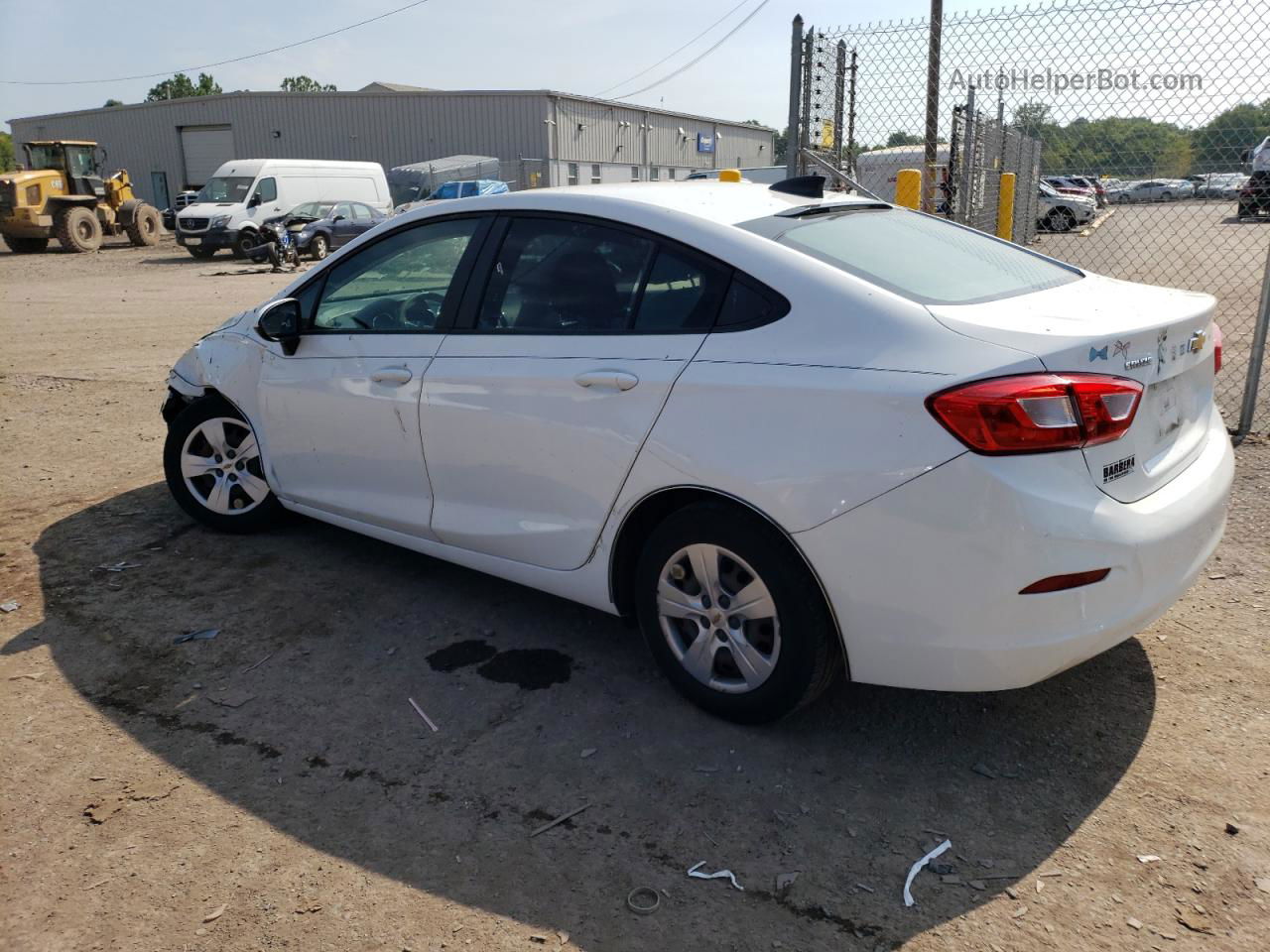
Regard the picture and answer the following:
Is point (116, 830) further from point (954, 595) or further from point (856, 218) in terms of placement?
point (856, 218)

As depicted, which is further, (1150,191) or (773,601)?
(1150,191)

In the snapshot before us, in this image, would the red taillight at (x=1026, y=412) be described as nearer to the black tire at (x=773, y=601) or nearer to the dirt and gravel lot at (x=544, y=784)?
the black tire at (x=773, y=601)

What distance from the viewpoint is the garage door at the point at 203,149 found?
47.9m

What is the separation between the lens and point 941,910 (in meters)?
Result: 2.47

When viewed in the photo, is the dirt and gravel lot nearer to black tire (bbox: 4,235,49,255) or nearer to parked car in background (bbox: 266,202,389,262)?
parked car in background (bbox: 266,202,389,262)

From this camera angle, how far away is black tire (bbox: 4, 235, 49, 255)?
28.6m

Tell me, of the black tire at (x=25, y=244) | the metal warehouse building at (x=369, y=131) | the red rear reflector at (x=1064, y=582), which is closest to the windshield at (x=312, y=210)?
the black tire at (x=25, y=244)

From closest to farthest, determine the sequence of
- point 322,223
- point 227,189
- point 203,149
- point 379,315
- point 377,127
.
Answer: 1. point 379,315
2. point 322,223
3. point 227,189
4. point 377,127
5. point 203,149

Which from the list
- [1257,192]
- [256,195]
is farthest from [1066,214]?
[256,195]

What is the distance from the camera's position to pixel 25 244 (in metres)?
29.0

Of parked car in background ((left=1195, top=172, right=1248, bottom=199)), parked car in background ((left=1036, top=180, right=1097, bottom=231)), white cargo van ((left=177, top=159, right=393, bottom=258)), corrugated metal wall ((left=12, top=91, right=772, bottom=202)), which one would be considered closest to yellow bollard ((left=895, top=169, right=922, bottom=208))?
parked car in background ((left=1195, top=172, right=1248, bottom=199))

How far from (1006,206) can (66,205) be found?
25.3 m

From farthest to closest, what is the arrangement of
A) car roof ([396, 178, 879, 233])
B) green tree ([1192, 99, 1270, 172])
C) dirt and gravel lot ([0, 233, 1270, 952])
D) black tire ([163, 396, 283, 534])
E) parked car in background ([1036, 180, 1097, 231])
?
parked car in background ([1036, 180, 1097, 231])
green tree ([1192, 99, 1270, 172])
black tire ([163, 396, 283, 534])
car roof ([396, 178, 879, 233])
dirt and gravel lot ([0, 233, 1270, 952])

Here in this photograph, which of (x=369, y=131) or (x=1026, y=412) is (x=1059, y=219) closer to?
(x=1026, y=412)
